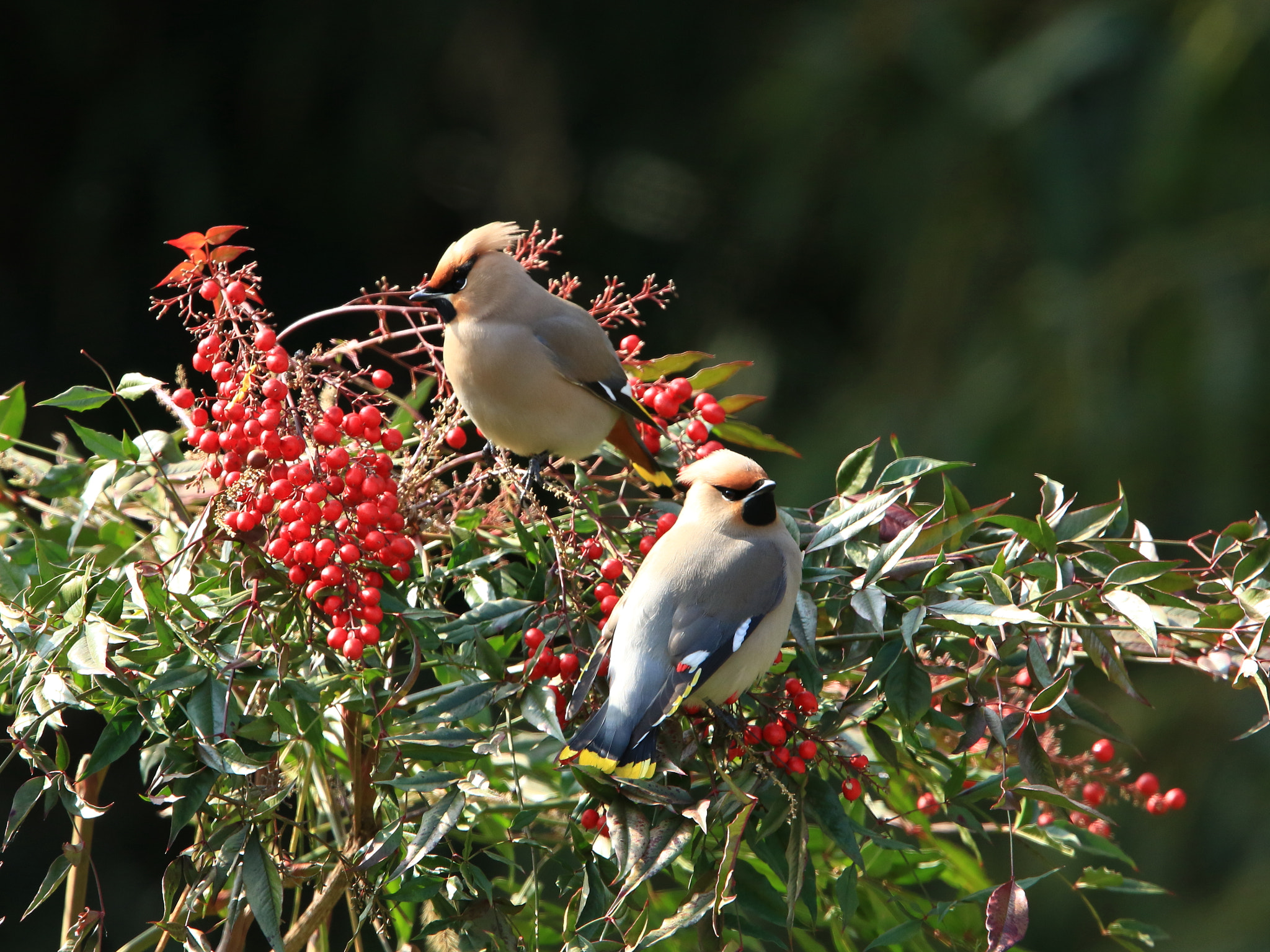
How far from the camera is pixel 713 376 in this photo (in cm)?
147

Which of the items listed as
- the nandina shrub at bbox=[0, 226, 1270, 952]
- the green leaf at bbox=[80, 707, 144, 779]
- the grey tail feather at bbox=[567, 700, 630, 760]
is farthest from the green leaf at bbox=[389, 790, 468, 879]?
the green leaf at bbox=[80, 707, 144, 779]

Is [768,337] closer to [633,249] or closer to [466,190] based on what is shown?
[633,249]

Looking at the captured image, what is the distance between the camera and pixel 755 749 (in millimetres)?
1173

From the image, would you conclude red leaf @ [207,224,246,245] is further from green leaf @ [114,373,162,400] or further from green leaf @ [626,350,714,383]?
green leaf @ [626,350,714,383]

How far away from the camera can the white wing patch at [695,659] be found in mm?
1229

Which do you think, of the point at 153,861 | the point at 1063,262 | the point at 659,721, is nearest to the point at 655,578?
the point at 659,721

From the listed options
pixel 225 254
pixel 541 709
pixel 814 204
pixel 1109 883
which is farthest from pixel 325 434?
pixel 814 204

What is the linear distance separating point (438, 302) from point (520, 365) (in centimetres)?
13

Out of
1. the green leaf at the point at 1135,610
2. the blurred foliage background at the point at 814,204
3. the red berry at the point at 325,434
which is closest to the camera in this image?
the green leaf at the point at 1135,610

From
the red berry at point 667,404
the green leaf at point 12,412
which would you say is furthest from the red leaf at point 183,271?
the red berry at point 667,404

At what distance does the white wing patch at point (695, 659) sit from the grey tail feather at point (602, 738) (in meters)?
0.09

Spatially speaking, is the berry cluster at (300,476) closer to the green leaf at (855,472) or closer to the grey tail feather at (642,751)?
the grey tail feather at (642,751)

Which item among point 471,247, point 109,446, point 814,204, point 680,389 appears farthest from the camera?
point 814,204

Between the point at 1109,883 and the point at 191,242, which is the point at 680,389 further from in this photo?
the point at 1109,883
